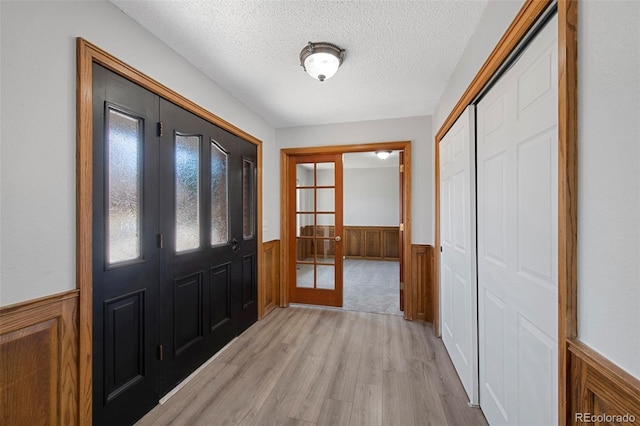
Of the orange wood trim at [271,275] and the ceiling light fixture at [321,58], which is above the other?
the ceiling light fixture at [321,58]

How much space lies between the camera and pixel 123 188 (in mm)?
1533

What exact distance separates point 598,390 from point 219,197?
8.27ft

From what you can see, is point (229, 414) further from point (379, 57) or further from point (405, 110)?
point (405, 110)

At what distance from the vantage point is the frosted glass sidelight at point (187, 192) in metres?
1.95

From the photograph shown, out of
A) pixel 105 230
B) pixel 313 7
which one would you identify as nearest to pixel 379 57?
pixel 313 7

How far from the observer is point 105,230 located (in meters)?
1.41

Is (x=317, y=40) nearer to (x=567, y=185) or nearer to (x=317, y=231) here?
(x=567, y=185)

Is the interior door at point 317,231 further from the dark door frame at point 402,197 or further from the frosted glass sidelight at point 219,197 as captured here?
the frosted glass sidelight at point 219,197

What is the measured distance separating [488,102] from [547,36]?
57cm

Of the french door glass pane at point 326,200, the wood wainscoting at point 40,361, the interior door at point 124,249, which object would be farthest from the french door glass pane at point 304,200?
the wood wainscoting at point 40,361

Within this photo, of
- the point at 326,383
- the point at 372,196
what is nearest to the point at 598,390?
the point at 326,383

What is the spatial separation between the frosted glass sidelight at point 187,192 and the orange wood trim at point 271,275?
1.17 m

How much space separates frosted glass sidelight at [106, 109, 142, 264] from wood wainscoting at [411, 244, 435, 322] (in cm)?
276

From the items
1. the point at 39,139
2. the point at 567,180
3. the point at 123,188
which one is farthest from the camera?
the point at 123,188
